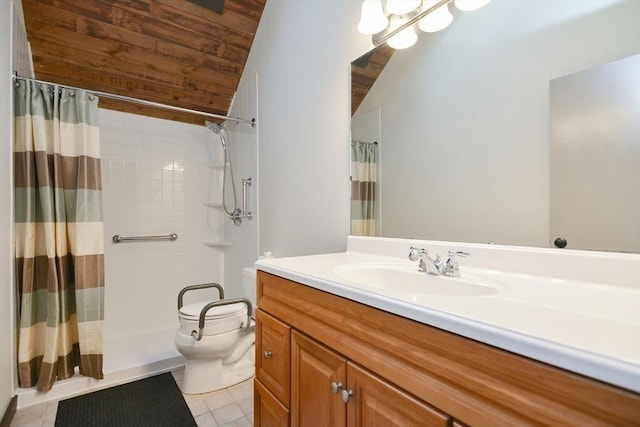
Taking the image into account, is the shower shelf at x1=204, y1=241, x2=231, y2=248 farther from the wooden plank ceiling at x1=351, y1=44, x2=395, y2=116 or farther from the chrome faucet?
the chrome faucet

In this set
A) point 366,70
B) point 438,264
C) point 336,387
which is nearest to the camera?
point 336,387

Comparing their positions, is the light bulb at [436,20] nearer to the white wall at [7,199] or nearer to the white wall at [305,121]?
the white wall at [305,121]

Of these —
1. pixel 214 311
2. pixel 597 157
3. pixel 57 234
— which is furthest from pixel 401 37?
pixel 57 234

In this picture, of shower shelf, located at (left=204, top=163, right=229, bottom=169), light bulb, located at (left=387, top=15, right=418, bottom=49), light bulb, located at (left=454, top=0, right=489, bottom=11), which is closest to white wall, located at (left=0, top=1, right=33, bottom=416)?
shower shelf, located at (left=204, top=163, right=229, bottom=169)

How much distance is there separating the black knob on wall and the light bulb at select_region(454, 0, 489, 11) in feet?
2.72

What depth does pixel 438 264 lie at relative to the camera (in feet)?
3.09

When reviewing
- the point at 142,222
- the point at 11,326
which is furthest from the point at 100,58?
the point at 11,326

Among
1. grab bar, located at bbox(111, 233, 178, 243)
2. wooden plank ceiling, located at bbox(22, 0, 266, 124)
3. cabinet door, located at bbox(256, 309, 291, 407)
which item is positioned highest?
wooden plank ceiling, located at bbox(22, 0, 266, 124)

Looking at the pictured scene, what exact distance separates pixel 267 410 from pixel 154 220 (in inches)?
86.8

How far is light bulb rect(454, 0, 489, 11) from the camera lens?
103 cm

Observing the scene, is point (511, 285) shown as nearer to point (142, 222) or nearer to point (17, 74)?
point (17, 74)

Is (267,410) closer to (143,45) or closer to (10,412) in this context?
(10,412)

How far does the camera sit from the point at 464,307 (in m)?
0.56

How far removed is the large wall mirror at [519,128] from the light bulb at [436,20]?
3cm
